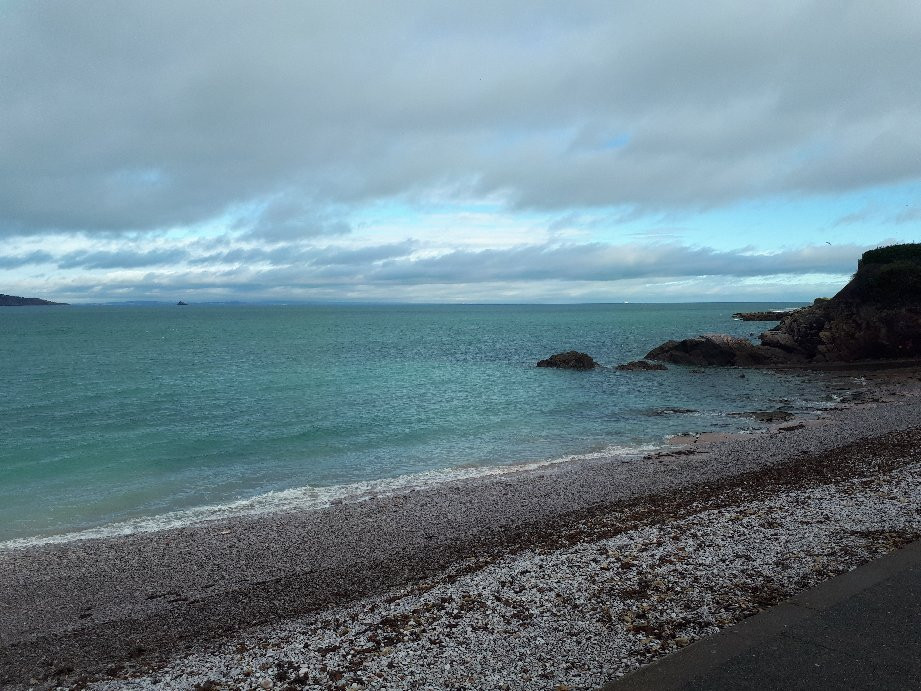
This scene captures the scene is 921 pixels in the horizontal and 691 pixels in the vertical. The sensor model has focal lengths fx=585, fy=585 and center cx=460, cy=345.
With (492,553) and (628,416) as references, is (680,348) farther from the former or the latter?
(492,553)

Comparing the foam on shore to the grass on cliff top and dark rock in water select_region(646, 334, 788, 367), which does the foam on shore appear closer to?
dark rock in water select_region(646, 334, 788, 367)

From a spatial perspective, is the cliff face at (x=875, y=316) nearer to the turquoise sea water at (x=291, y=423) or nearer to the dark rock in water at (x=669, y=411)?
the turquoise sea water at (x=291, y=423)

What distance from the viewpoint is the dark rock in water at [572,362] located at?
50.7 metres

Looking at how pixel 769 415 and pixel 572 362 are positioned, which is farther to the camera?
pixel 572 362

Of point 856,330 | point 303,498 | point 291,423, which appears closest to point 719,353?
point 856,330

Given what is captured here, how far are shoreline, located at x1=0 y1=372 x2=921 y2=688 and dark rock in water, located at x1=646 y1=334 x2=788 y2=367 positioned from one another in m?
32.5

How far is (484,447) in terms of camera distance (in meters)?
23.4

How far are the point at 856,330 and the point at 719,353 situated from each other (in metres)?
10.1

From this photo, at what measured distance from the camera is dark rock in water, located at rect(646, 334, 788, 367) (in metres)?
49.6

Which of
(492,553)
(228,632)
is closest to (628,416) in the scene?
(492,553)

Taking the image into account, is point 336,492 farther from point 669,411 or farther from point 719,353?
point 719,353

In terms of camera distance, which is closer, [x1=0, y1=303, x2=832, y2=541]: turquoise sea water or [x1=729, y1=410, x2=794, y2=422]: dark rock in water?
[x1=0, y1=303, x2=832, y2=541]: turquoise sea water

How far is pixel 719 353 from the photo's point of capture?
50.5 metres

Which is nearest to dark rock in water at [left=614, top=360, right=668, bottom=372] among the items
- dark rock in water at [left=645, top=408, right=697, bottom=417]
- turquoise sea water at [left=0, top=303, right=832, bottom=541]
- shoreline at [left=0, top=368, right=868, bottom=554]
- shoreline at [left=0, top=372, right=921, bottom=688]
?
turquoise sea water at [left=0, top=303, right=832, bottom=541]
